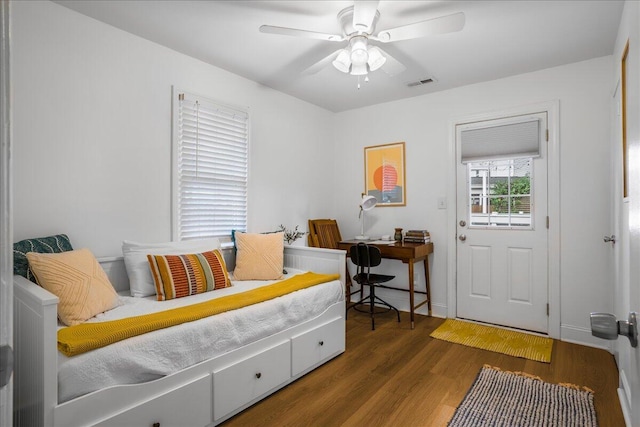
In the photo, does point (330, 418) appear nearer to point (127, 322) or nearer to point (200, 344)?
point (200, 344)

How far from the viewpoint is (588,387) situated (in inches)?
91.9

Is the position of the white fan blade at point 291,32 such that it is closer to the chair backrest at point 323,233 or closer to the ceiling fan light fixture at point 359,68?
the ceiling fan light fixture at point 359,68

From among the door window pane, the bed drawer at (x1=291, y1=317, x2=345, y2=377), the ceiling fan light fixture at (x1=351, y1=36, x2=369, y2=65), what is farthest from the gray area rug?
the ceiling fan light fixture at (x1=351, y1=36, x2=369, y2=65)

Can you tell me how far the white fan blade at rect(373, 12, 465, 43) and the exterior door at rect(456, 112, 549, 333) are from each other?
1.82m

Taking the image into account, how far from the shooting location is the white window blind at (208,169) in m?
2.92

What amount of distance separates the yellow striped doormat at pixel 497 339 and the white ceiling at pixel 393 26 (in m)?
2.48

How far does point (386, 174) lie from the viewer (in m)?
4.25

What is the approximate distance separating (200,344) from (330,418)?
0.86 meters

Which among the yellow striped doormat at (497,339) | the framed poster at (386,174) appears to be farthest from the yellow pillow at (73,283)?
the framed poster at (386,174)

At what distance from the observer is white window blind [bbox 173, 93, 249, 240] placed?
292cm

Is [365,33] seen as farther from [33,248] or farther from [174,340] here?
[33,248]

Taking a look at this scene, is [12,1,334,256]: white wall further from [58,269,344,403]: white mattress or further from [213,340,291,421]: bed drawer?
[213,340,291,421]: bed drawer

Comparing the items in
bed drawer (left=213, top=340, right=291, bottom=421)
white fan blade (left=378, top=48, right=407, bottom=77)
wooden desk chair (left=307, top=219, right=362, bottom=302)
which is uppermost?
white fan blade (left=378, top=48, right=407, bottom=77)

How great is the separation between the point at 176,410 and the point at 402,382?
4.83ft
